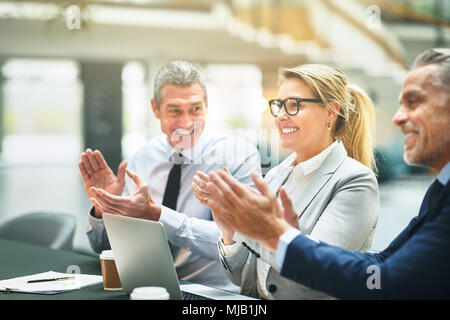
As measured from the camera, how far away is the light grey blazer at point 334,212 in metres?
1.70

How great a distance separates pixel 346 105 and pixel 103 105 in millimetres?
11728

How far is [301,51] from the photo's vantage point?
1114cm

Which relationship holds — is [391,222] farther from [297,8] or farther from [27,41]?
[27,41]

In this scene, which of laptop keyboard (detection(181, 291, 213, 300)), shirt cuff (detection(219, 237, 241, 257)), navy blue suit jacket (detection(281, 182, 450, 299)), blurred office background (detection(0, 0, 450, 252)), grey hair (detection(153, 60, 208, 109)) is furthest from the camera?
blurred office background (detection(0, 0, 450, 252))

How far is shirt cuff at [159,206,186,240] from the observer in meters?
2.16

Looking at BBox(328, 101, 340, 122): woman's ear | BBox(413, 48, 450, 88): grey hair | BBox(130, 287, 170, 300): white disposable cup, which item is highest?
BBox(413, 48, 450, 88): grey hair

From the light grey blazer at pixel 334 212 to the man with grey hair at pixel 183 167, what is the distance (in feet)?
1.28

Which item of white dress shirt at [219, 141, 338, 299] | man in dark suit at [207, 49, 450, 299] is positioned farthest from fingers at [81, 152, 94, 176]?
man in dark suit at [207, 49, 450, 299]

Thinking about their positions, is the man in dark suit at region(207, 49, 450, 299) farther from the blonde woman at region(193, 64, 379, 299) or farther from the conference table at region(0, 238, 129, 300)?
the conference table at region(0, 238, 129, 300)

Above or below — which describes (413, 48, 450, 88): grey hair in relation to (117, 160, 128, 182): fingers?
above

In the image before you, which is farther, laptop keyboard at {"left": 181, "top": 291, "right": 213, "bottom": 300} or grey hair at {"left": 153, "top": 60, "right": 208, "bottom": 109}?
grey hair at {"left": 153, "top": 60, "right": 208, "bottom": 109}

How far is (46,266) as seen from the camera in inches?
84.4

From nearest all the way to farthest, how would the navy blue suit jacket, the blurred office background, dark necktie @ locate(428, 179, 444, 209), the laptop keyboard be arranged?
the navy blue suit jacket → dark necktie @ locate(428, 179, 444, 209) → the laptop keyboard → the blurred office background
